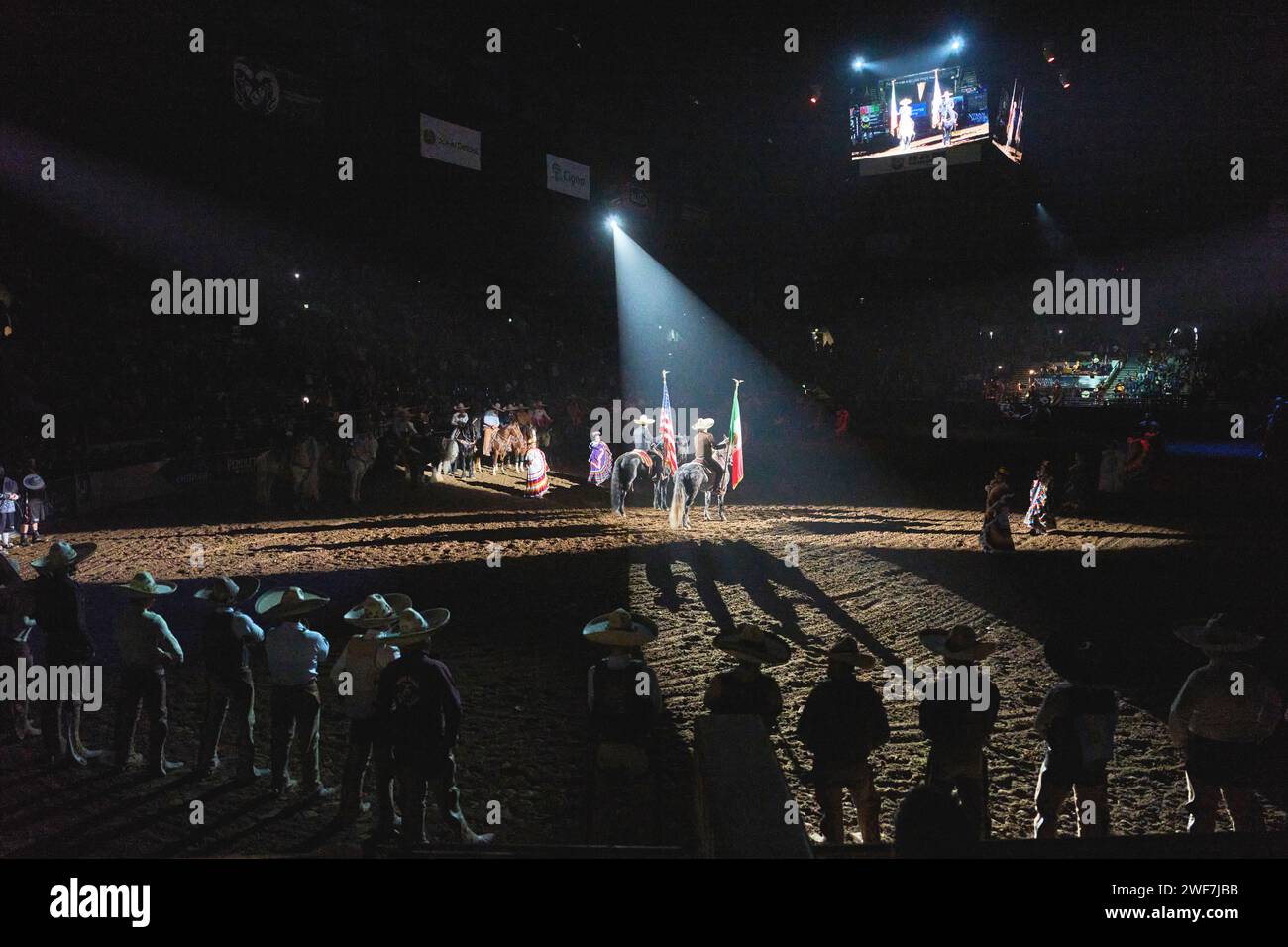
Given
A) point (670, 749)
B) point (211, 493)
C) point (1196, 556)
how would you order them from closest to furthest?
point (670, 749) < point (1196, 556) < point (211, 493)

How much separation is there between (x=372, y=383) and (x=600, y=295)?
1477cm

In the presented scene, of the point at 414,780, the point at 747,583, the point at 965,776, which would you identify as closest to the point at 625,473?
the point at 747,583

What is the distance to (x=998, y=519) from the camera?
13.3 m

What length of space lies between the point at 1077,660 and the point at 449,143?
25.3 m

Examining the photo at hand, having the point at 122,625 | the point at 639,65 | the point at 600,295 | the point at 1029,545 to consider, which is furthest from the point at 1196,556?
the point at 600,295

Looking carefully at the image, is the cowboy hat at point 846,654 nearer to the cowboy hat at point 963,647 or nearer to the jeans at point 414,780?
the cowboy hat at point 963,647

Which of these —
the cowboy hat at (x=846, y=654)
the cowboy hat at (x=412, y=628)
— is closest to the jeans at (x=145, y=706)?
the cowboy hat at (x=412, y=628)

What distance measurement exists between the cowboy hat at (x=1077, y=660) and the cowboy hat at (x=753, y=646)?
1496mm

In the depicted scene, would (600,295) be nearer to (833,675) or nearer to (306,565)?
(306,565)

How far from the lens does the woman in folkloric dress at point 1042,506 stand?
1493 centimetres

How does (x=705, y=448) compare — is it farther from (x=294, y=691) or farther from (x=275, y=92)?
(x=275, y=92)

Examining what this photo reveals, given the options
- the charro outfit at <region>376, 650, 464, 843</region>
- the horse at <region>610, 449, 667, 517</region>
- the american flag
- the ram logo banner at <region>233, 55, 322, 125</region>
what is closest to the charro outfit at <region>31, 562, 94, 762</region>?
the charro outfit at <region>376, 650, 464, 843</region>
